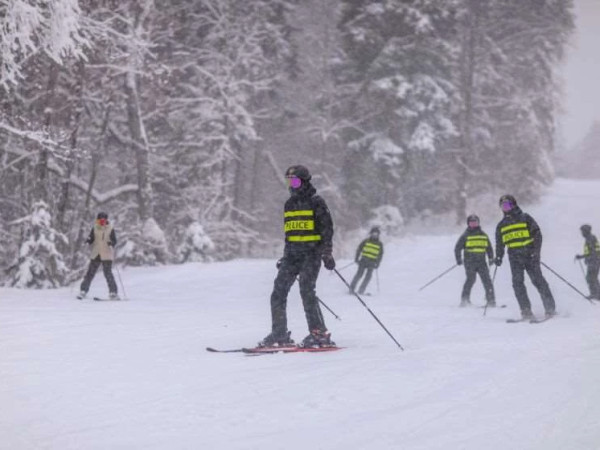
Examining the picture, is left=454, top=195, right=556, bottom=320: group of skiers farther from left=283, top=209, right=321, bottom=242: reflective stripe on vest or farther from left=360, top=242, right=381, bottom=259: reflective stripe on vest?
left=360, top=242, right=381, bottom=259: reflective stripe on vest

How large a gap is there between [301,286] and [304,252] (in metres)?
0.37

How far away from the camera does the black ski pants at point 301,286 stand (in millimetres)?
6535

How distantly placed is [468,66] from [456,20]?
2.76 m

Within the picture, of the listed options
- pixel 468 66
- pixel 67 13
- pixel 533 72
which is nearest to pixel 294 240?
pixel 67 13

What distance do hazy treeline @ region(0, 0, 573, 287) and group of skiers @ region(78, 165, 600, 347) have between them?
6.17 metres

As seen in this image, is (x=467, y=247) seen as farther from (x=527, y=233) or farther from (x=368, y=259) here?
(x=527, y=233)

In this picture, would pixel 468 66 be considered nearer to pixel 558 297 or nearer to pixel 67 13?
pixel 558 297

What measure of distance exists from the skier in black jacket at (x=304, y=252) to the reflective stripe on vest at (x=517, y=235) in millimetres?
4213

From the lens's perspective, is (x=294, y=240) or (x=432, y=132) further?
(x=432, y=132)

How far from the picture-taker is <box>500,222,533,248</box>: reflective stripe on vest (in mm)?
9391

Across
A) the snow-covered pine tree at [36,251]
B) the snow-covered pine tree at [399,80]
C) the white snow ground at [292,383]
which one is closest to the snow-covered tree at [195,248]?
the snow-covered pine tree at [36,251]

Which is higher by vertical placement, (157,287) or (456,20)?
(456,20)

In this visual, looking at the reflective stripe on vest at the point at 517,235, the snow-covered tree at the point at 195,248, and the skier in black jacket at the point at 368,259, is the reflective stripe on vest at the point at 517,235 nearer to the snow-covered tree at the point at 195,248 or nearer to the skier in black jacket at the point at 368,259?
the skier in black jacket at the point at 368,259

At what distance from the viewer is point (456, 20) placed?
83.5 feet
